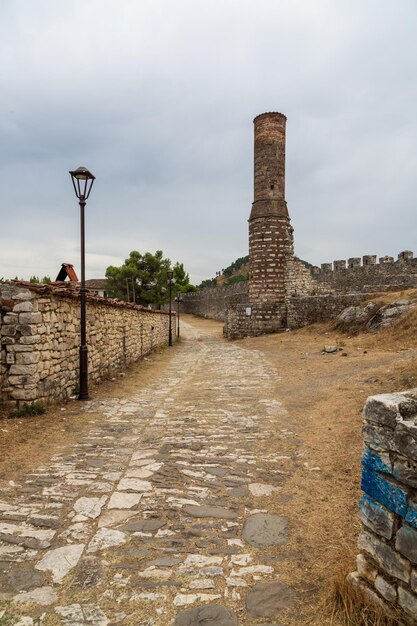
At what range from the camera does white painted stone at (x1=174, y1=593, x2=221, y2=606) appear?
2.48 metres

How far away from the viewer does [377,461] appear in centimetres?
232

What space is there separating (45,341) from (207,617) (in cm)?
589

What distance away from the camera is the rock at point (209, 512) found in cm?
352

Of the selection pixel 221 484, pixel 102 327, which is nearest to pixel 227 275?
pixel 102 327

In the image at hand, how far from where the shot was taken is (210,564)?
9.32 feet

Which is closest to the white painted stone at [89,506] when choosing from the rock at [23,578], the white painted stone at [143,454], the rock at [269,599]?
the rock at [23,578]

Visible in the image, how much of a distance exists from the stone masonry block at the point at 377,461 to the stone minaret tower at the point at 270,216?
20.5 m

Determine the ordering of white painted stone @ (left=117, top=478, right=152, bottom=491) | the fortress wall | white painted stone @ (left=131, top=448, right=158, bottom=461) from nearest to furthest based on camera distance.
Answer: white painted stone @ (left=117, top=478, right=152, bottom=491), white painted stone @ (left=131, top=448, right=158, bottom=461), the fortress wall

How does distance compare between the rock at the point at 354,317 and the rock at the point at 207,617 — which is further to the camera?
the rock at the point at 354,317

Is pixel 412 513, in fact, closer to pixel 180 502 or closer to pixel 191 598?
pixel 191 598

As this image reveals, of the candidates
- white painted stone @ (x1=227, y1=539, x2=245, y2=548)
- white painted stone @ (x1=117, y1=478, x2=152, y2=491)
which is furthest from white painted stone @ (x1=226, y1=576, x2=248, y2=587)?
white painted stone @ (x1=117, y1=478, x2=152, y2=491)

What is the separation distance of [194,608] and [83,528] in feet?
4.36

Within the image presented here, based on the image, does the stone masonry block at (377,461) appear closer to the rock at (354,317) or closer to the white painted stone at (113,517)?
the white painted stone at (113,517)

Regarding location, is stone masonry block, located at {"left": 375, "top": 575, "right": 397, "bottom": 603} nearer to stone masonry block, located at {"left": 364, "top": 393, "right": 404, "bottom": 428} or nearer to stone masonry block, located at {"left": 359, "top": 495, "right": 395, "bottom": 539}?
stone masonry block, located at {"left": 359, "top": 495, "right": 395, "bottom": 539}
